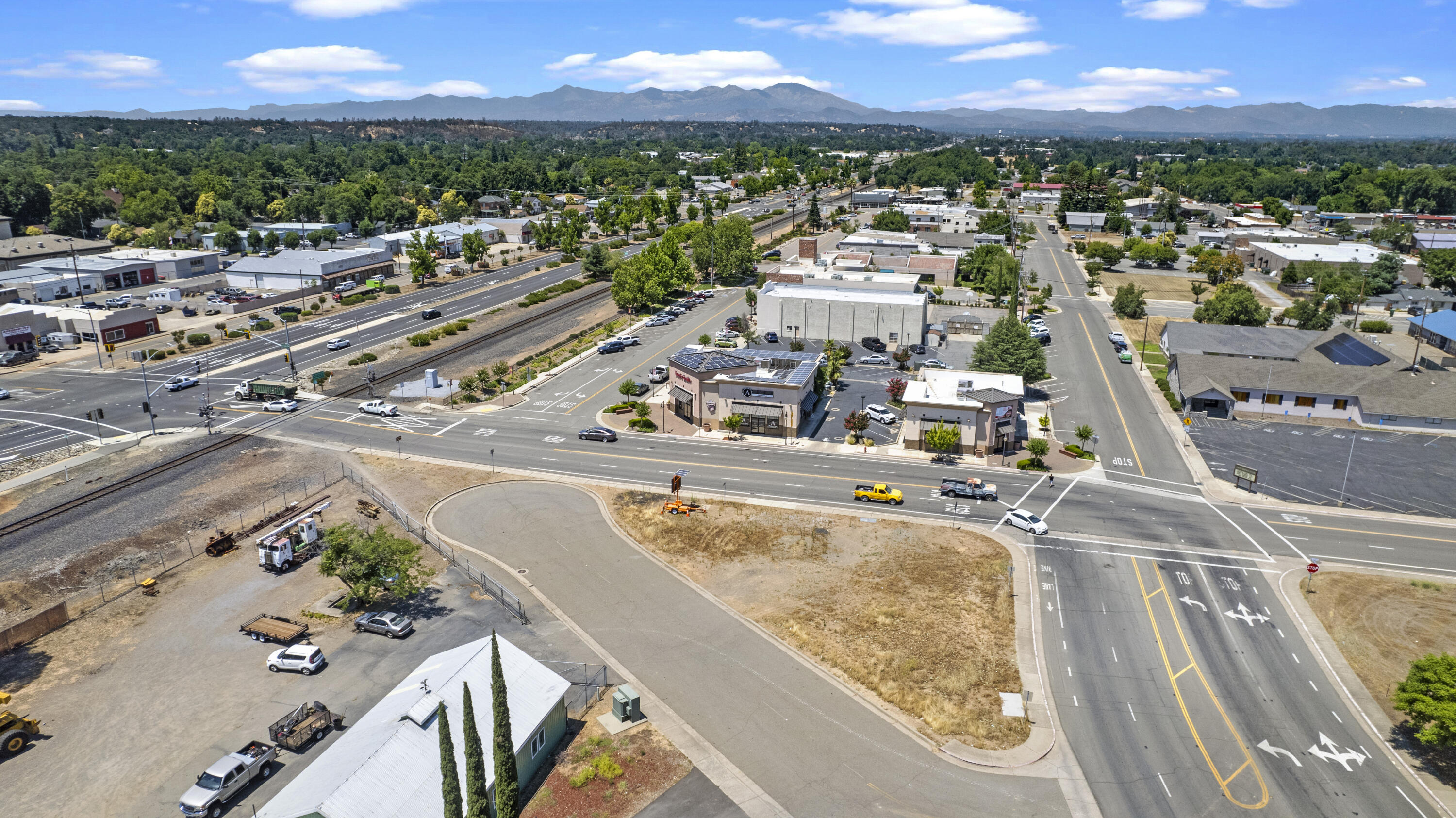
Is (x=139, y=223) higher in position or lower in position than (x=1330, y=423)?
higher

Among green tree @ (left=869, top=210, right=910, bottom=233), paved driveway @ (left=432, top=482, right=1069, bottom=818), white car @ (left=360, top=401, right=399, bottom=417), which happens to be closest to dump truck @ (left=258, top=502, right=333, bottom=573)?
paved driveway @ (left=432, top=482, right=1069, bottom=818)

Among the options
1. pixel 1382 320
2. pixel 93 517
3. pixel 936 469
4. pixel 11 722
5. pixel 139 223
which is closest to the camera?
pixel 11 722

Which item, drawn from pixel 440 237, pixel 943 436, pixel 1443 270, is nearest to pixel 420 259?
pixel 440 237

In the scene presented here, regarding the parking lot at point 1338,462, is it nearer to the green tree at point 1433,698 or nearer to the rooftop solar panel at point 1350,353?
the rooftop solar panel at point 1350,353

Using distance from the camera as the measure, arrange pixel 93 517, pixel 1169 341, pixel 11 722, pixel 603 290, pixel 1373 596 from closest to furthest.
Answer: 1. pixel 11 722
2. pixel 1373 596
3. pixel 93 517
4. pixel 1169 341
5. pixel 603 290

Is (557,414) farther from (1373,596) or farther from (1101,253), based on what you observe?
(1101,253)

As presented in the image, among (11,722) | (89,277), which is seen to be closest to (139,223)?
(89,277)

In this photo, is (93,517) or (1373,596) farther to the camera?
(93,517)
